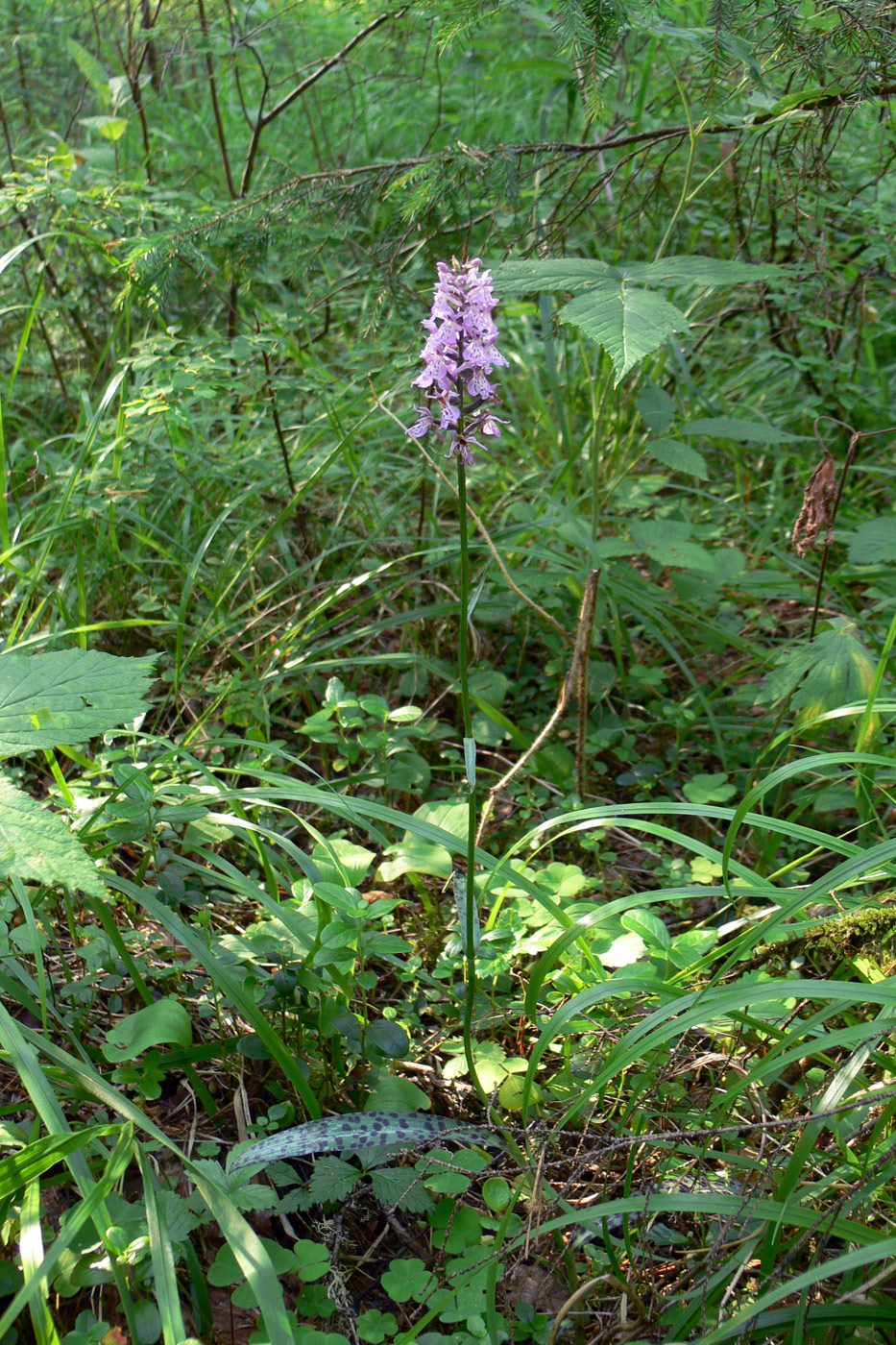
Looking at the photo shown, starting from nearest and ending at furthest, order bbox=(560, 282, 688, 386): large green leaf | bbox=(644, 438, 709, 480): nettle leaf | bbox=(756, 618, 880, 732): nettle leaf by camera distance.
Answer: bbox=(560, 282, 688, 386): large green leaf
bbox=(756, 618, 880, 732): nettle leaf
bbox=(644, 438, 709, 480): nettle leaf

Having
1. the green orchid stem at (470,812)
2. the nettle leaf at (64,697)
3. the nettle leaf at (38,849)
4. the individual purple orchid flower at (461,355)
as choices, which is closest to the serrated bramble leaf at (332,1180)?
the green orchid stem at (470,812)

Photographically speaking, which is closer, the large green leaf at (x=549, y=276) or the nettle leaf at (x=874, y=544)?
the large green leaf at (x=549, y=276)

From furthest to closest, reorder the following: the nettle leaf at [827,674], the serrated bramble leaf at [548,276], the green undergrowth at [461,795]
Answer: the nettle leaf at [827,674], the serrated bramble leaf at [548,276], the green undergrowth at [461,795]

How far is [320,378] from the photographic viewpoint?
2467 mm

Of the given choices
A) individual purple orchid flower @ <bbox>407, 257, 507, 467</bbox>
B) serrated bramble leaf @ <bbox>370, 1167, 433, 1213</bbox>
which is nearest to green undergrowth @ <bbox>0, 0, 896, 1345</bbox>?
serrated bramble leaf @ <bbox>370, 1167, 433, 1213</bbox>

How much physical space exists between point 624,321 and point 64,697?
109 cm

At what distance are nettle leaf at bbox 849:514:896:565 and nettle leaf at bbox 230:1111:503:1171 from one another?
5.24 feet

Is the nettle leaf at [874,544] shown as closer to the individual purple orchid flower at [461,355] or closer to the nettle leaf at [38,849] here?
the individual purple orchid flower at [461,355]

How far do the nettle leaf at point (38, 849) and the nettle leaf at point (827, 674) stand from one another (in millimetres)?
1400

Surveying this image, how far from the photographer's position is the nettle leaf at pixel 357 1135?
3.82 feet

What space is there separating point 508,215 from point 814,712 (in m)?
1.76

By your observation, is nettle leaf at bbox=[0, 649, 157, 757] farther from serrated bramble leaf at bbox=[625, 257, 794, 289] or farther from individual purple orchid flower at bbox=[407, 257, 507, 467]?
serrated bramble leaf at bbox=[625, 257, 794, 289]

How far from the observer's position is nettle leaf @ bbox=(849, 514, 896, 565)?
83.7 inches

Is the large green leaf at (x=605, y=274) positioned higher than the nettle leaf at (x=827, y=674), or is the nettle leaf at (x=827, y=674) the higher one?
the large green leaf at (x=605, y=274)
